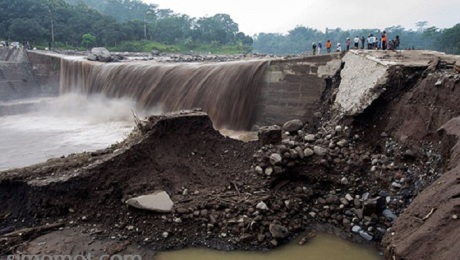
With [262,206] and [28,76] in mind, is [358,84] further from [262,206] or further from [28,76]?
[28,76]

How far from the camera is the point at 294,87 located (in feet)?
37.1

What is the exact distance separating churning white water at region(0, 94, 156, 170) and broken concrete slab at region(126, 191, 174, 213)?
18.9ft

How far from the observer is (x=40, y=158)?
10430 mm

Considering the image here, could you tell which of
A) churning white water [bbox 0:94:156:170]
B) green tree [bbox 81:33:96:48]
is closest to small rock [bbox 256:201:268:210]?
churning white water [bbox 0:94:156:170]

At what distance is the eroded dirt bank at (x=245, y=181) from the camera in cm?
550

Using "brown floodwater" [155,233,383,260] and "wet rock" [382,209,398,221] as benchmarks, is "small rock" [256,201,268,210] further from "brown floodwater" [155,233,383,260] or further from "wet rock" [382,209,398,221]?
"wet rock" [382,209,398,221]

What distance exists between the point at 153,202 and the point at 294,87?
22.7 ft

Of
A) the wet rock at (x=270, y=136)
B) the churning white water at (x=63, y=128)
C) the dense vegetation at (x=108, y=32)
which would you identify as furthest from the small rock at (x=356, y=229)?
the dense vegetation at (x=108, y=32)

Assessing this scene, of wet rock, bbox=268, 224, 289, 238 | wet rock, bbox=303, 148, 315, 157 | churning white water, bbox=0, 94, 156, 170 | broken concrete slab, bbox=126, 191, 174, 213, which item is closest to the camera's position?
wet rock, bbox=268, 224, 289, 238

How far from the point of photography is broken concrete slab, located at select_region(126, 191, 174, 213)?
5.77 m

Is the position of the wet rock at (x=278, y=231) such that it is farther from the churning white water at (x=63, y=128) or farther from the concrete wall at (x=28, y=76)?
the concrete wall at (x=28, y=76)

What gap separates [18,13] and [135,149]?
40.0m

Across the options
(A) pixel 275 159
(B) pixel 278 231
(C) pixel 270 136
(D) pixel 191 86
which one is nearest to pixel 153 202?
(B) pixel 278 231

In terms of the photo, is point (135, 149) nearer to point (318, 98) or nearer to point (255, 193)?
point (255, 193)
